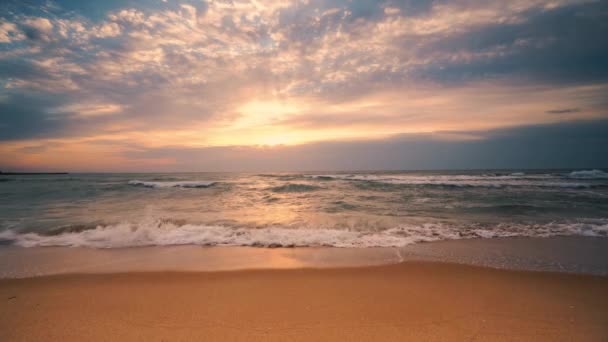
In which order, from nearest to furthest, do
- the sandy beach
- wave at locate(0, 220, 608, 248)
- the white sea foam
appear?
the sandy beach → wave at locate(0, 220, 608, 248) → the white sea foam

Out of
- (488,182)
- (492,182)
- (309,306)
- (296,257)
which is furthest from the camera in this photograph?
Answer: (488,182)

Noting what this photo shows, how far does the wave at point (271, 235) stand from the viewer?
6.02 meters

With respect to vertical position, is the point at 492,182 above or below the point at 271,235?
below

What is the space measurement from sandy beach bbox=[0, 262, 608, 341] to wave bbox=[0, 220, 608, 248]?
185cm

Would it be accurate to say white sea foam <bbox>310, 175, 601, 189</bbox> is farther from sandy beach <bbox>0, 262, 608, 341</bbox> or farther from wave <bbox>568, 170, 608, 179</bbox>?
sandy beach <bbox>0, 262, 608, 341</bbox>

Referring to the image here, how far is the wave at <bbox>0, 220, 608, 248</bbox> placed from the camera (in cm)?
602

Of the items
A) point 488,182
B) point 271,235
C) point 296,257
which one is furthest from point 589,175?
point 296,257

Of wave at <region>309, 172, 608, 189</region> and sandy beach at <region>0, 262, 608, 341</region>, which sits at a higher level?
sandy beach at <region>0, 262, 608, 341</region>

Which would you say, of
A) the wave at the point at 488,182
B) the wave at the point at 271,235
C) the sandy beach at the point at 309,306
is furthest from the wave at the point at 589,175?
the sandy beach at the point at 309,306

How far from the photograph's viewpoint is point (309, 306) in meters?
3.03

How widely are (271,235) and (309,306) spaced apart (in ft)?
11.5

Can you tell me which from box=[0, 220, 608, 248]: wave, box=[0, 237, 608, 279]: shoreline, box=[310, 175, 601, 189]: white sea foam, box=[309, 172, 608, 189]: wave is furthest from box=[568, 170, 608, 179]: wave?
box=[0, 237, 608, 279]: shoreline

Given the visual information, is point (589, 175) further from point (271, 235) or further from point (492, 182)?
point (271, 235)

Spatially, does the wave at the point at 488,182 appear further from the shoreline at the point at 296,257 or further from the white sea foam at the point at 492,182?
the shoreline at the point at 296,257
